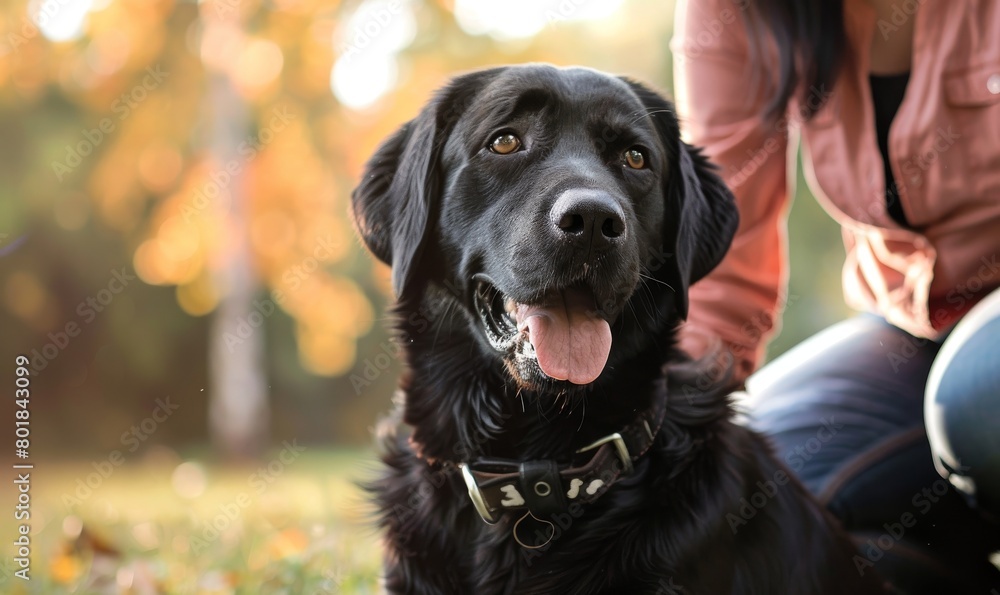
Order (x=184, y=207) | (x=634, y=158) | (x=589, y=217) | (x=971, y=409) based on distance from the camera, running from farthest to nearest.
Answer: (x=184, y=207) → (x=971, y=409) → (x=634, y=158) → (x=589, y=217)

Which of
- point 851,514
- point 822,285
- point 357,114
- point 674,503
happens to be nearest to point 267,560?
point 674,503

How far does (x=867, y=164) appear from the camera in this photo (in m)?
3.10

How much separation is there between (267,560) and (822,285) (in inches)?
679

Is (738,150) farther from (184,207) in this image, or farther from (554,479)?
(184,207)

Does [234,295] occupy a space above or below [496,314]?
below

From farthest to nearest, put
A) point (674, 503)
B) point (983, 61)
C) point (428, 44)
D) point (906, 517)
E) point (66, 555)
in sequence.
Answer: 1. point (428, 44)
2. point (66, 555)
3. point (906, 517)
4. point (983, 61)
5. point (674, 503)

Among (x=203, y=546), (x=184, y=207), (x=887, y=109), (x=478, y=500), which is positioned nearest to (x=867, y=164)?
(x=887, y=109)

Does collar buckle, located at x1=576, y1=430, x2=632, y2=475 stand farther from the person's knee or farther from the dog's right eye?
the person's knee

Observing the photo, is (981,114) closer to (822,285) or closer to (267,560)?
(267,560)

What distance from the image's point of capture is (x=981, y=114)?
2.95 m

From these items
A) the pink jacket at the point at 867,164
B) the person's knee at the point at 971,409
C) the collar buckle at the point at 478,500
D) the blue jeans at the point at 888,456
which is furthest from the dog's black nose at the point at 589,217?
the person's knee at the point at 971,409

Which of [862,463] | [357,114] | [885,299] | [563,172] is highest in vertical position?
[563,172]

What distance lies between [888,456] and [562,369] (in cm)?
156

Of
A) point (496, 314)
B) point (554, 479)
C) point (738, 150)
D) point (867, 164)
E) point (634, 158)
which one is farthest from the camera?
point (738, 150)
